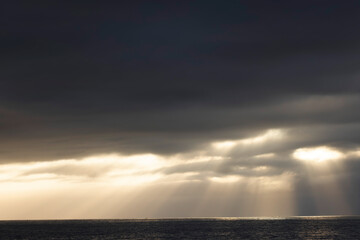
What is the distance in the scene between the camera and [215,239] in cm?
15488

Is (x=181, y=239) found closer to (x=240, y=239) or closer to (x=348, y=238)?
(x=240, y=239)

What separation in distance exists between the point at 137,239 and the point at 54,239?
31.0 meters

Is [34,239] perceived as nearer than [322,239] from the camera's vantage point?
No

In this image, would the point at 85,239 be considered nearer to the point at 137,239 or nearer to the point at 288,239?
the point at 137,239

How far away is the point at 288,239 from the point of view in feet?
501

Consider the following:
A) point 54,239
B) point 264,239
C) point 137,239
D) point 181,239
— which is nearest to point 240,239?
point 264,239

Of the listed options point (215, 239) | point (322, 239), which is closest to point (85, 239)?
point (215, 239)

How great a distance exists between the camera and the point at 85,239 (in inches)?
6452

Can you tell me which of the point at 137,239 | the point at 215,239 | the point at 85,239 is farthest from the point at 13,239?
the point at 215,239

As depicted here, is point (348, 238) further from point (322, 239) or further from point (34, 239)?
point (34, 239)

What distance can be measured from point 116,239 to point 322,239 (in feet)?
220

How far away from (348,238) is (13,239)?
376 ft

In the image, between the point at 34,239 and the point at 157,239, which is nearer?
the point at 157,239

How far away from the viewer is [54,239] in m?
170
